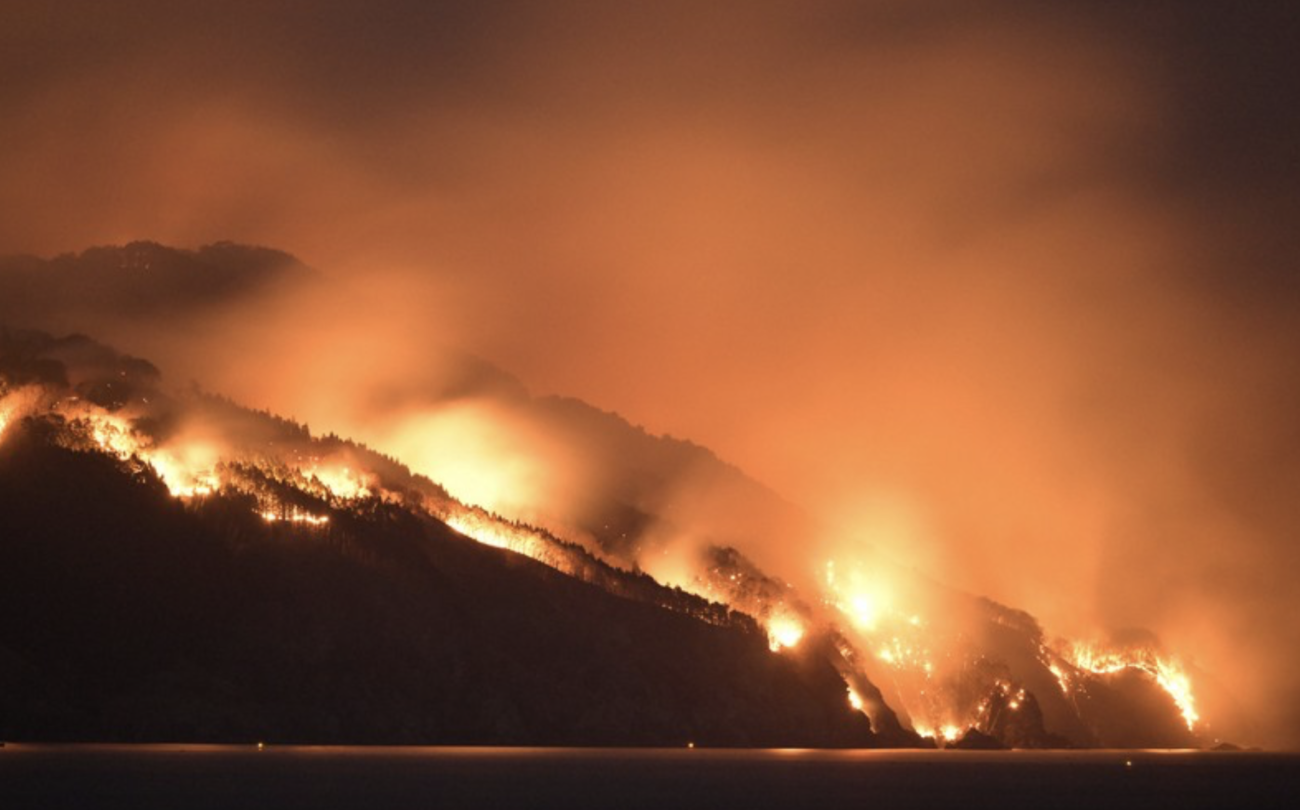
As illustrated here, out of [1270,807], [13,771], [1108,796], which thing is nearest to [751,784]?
[1108,796]

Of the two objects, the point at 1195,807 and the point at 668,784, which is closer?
the point at 1195,807

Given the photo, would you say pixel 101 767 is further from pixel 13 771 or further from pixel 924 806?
pixel 924 806

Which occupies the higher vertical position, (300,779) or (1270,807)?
(1270,807)

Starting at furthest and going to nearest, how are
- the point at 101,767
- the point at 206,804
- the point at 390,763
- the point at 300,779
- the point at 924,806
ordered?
the point at 390,763, the point at 101,767, the point at 300,779, the point at 924,806, the point at 206,804

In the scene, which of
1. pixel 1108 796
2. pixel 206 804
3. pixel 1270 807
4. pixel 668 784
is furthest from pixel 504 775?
pixel 1270 807

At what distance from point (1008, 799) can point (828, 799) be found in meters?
22.8

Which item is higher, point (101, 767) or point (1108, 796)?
point (1108, 796)

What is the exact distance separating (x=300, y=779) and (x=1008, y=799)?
7809cm

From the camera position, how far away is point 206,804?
126750 mm

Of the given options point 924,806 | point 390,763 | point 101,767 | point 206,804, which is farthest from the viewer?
point 390,763

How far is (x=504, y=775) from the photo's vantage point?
17662 centimetres

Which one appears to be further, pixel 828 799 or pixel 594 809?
pixel 828 799

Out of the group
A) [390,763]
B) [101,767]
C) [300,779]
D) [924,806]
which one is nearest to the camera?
[924,806]

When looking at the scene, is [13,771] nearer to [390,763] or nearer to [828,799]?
[390,763]
